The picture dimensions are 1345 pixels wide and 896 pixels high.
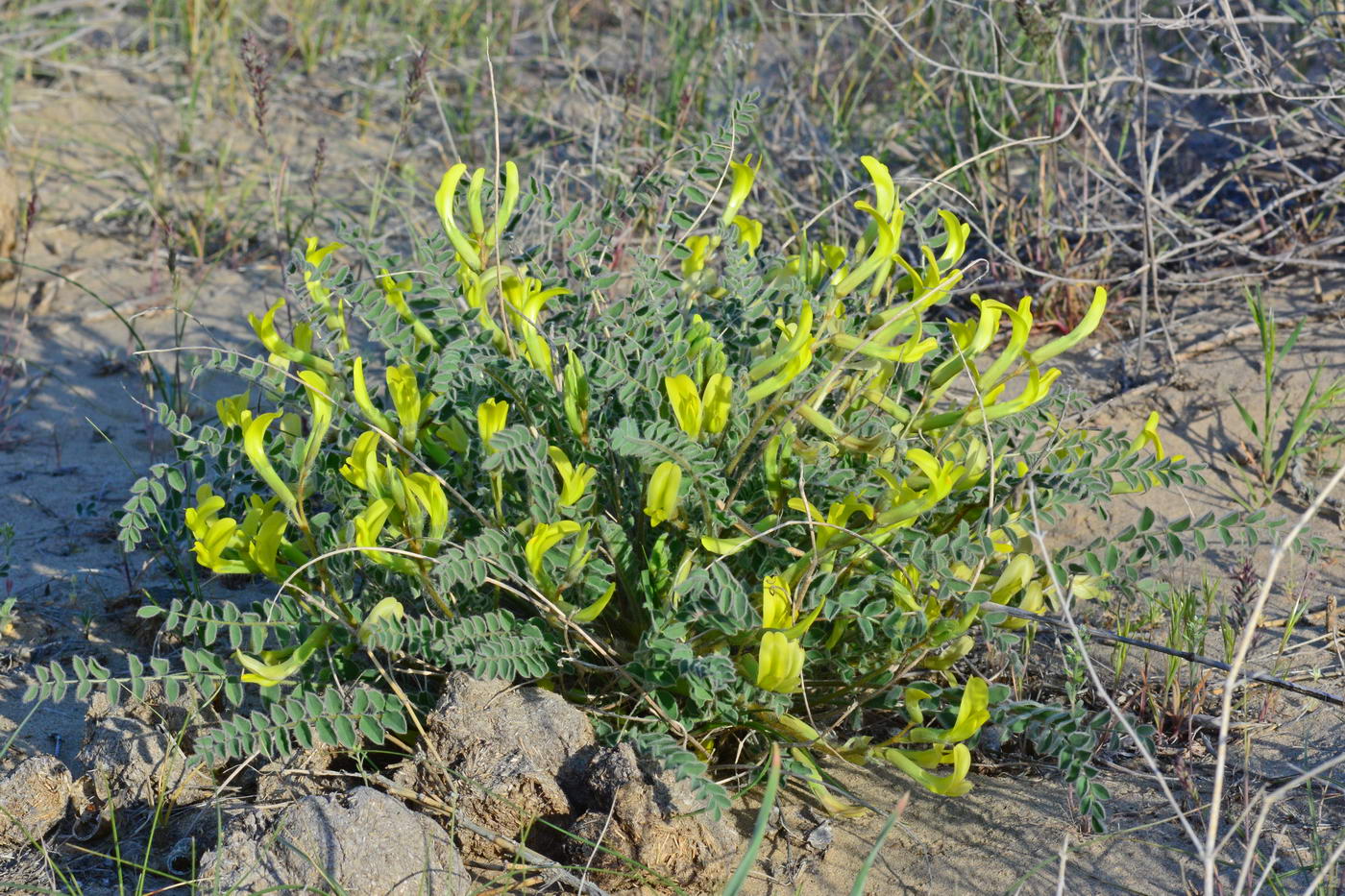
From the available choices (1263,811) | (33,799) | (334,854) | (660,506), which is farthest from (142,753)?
(1263,811)

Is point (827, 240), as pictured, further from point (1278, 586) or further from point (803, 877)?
point (803, 877)

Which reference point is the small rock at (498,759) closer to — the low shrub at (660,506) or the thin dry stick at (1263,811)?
the low shrub at (660,506)

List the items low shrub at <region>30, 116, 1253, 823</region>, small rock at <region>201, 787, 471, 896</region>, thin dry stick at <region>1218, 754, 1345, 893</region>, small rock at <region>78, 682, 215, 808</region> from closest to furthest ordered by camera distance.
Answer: thin dry stick at <region>1218, 754, 1345, 893</region> → small rock at <region>201, 787, 471, 896</region> → low shrub at <region>30, 116, 1253, 823</region> → small rock at <region>78, 682, 215, 808</region>

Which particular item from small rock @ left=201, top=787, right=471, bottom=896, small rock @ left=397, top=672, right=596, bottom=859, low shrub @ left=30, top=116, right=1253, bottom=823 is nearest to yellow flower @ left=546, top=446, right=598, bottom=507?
low shrub @ left=30, top=116, right=1253, bottom=823

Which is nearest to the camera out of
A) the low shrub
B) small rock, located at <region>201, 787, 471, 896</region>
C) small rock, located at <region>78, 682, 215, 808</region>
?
small rock, located at <region>201, 787, 471, 896</region>

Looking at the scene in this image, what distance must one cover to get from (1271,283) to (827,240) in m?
1.12

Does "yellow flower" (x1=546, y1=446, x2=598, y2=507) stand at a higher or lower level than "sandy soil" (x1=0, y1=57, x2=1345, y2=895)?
higher

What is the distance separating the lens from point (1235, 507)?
8.89ft

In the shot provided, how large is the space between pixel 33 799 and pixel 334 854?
0.52m

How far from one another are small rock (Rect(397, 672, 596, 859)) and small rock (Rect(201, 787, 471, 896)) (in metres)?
0.09

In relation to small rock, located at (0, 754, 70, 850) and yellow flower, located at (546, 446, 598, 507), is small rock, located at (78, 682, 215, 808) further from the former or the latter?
yellow flower, located at (546, 446, 598, 507)

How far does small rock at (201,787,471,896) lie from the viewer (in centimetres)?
168

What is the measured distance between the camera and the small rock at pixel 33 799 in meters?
1.87


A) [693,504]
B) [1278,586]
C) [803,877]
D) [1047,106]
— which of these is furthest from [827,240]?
[803,877]
